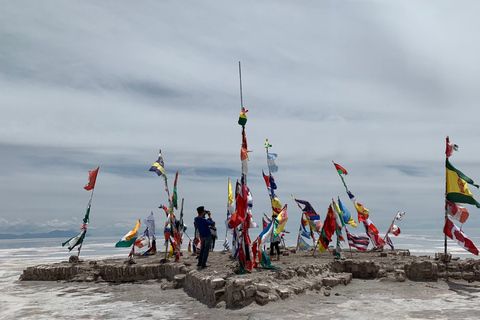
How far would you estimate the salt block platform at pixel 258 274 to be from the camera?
1092cm

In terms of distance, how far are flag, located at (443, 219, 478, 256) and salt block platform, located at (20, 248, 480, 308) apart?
3.80ft

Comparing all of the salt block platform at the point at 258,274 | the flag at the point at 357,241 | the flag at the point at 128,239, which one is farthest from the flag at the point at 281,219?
the flag at the point at 128,239

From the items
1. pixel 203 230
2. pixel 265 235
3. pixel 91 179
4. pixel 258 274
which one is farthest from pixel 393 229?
pixel 91 179

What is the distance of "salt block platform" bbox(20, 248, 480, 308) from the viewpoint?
10.9 meters

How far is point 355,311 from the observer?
9.77m

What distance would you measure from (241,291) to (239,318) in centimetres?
126

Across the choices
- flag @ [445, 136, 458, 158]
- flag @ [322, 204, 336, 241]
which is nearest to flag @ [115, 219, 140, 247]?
flag @ [322, 204, 336, 241]

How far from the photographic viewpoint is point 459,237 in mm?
14711

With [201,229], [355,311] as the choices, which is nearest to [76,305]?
[201,229]

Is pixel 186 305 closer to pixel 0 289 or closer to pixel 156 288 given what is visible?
pixel 156 288

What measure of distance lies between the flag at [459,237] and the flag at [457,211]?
323 millimetres

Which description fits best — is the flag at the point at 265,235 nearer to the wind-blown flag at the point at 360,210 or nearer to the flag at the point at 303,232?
the wind-blown flag at the point at 360,210

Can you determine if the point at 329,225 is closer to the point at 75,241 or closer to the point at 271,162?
the point at 271,162

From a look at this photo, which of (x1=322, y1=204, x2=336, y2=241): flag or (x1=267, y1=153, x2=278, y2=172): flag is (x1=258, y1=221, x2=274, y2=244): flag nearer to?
(x1=322, y1=204, x2=336, y2=241): flag
